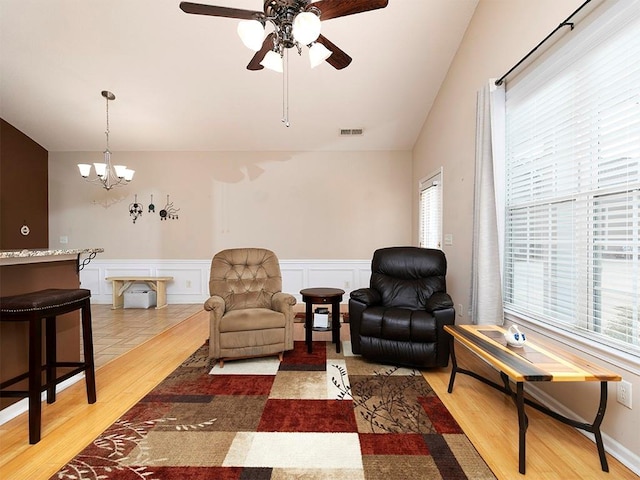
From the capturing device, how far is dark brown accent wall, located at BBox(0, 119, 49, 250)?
495cm

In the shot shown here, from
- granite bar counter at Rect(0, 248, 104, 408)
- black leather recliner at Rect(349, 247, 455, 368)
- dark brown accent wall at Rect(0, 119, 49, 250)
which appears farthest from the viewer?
dark brown accent wall at Rect(0, 119, 49, 250)

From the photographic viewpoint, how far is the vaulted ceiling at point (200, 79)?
329 centimetres

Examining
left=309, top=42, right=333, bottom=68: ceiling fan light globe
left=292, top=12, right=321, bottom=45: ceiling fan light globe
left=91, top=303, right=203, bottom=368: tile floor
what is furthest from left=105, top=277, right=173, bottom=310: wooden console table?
left=292, top=12, right=321, bottom=45: ceiling fan light globe

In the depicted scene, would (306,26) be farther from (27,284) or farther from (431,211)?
(431,211)

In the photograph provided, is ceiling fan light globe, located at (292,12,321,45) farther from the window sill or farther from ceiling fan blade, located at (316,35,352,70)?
the window sill

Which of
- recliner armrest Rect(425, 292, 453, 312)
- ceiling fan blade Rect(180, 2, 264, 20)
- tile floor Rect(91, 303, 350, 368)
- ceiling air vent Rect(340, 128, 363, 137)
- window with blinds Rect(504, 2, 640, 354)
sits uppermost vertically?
ceiling air vent Rect(340, 128, 363, 137)

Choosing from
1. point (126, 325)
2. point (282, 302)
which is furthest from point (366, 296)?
point (126, 325)

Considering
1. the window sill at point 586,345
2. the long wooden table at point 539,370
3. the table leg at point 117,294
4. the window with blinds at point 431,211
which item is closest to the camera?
the long wooden table at point 539,370

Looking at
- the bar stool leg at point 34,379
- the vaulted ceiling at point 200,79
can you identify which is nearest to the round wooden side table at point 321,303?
the bar stool leg at point 34,379

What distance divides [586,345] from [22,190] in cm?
754

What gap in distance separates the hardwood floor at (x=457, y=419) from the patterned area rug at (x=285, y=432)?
0.10m

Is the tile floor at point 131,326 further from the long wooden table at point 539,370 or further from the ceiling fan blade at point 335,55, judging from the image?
the ceiling fan blade at point 335,55

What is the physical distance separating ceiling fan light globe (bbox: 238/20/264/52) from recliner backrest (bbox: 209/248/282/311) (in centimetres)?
207

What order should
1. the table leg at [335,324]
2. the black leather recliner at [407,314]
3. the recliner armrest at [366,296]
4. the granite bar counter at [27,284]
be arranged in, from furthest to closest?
the table leg at [335,324], the recliner armrest at [366,296], the black leather recliner at [407,314], the granite bar counter at [27,284]
